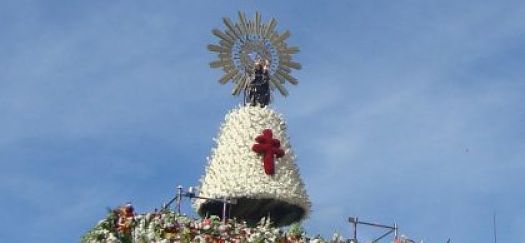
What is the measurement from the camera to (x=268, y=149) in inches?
1569

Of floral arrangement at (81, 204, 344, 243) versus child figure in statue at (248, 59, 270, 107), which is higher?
child figure in statue at (248, 59, 270, 107)

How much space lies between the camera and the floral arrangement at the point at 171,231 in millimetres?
29000

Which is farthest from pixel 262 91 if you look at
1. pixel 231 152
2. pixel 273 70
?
pixel 231 152

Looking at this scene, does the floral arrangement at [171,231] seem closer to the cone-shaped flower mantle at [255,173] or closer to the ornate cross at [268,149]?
the cone-shaped flower mantle at [255,173]

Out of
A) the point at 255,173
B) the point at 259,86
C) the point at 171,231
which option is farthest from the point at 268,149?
the point at 171,231

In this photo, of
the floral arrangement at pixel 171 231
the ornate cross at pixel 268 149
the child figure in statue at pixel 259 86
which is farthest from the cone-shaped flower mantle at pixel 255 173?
the floral arrangement at pixel 171 231

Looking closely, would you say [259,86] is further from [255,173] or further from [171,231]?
[171,231]

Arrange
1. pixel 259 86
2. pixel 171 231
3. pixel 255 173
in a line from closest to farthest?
pixel 171 231, pixel 255 173, pixel 259 86

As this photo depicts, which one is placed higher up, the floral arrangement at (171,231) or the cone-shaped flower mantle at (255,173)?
the cone-shaped flower mantle at (255,173)

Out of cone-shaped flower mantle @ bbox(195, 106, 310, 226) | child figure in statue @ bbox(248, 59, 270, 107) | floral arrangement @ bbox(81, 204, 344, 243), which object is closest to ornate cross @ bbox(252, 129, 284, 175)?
cone-shaped flower mantle @ bbox(195, 106, 310, 226)

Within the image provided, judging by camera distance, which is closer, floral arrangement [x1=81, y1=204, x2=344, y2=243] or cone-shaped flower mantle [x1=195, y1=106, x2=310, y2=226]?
floral arrangement [x1=81, y1=204, x2=344, y2=243]

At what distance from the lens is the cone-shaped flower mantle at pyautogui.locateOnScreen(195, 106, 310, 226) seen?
39.0 m

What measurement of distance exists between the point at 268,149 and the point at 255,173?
111cm

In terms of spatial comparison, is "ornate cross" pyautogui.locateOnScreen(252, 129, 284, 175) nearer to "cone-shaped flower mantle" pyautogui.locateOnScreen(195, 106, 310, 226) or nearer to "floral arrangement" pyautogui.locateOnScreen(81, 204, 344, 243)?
"cone-shaped flower mantle" pyautogui.locateOnScreen(195, 106, 310, 226)
